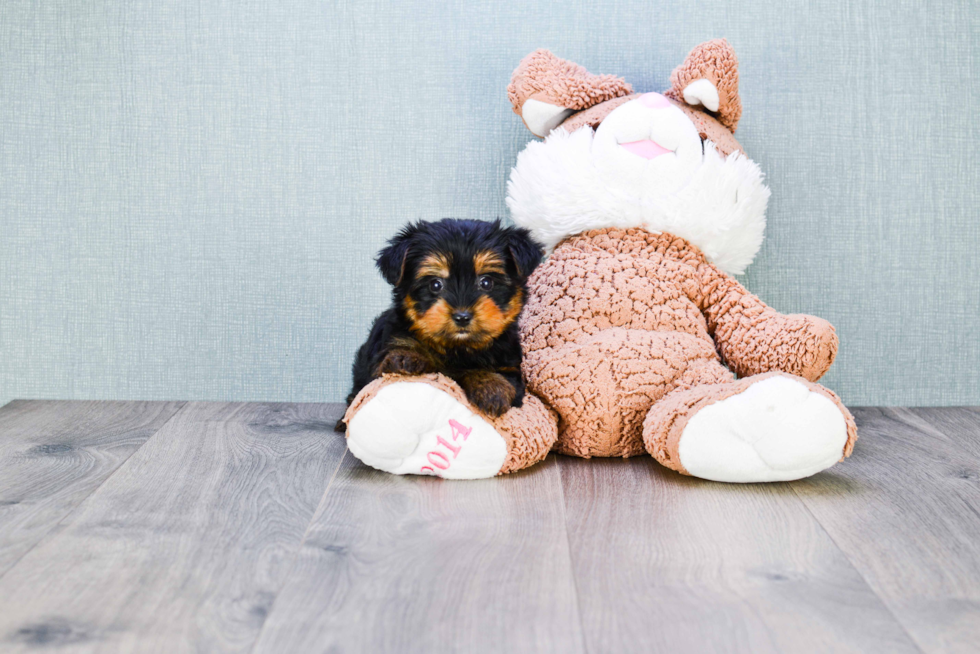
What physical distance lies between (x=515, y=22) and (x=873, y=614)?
186 cm

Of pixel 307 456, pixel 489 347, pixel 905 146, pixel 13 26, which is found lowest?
pixel 307 456

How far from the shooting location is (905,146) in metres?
2.40

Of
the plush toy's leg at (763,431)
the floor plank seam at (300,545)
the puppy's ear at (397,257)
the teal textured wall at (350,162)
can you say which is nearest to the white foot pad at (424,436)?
the floor plank seam at (300,545)

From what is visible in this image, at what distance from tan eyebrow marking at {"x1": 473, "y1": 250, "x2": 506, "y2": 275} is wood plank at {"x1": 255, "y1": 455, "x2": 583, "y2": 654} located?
0.45 m

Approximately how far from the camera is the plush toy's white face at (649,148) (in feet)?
6.45

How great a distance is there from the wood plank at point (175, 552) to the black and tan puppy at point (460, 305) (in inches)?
13.8

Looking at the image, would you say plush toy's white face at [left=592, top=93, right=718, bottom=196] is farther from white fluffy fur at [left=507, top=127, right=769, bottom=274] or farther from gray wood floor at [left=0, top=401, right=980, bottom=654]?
gray wood floor at [left=0, top=401, right=980, bottom=654]

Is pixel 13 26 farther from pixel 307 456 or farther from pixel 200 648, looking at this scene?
pixel 200 648

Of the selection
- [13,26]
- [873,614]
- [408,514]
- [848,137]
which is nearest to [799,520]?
[873,614]

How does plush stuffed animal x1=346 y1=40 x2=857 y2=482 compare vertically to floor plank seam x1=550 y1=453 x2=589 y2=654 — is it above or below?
above

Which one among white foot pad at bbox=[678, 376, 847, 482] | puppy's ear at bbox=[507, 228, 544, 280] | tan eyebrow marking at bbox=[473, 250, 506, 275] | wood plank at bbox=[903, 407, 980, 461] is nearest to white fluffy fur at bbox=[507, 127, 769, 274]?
puppy's ear at bbox=[507, 228, 544, 280]

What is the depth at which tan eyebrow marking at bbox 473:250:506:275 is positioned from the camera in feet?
5.34

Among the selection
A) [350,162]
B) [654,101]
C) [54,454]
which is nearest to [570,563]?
[654,101]

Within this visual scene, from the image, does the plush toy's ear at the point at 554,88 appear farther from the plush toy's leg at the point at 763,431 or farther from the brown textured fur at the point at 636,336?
the plush toy's leg at the point at 763,431
